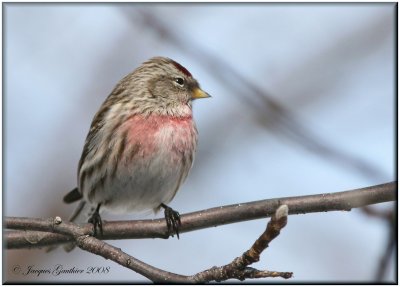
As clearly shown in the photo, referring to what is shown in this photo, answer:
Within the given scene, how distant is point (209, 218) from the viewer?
120 inches

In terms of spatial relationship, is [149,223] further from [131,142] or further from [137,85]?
[137,85]

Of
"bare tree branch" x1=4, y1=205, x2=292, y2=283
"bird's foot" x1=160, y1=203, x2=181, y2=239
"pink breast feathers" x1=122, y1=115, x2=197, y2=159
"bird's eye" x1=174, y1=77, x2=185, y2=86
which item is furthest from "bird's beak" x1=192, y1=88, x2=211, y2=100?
"bare tree branch" x1=4, y1=205, x2=292, y2=283

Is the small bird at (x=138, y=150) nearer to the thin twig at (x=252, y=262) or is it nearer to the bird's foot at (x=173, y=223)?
the bird's foot at (x=173, y=223)

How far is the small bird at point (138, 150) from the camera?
3863 mm

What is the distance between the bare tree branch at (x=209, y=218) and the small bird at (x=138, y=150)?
0.28 m

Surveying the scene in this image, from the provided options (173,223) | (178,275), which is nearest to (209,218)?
(173,223)

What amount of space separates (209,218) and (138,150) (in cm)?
99

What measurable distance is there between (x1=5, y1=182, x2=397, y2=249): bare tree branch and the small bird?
28cm

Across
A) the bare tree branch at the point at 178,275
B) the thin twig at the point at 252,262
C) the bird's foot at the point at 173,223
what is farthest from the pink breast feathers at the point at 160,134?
the thin twig at the point at 252,262

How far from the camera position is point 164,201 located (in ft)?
13.6

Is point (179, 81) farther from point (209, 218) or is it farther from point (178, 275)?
point (178, 275)

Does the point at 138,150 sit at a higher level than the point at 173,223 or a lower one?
higher

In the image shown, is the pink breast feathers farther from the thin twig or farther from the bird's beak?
the thin twig

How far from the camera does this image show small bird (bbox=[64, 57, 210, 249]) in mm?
3863
